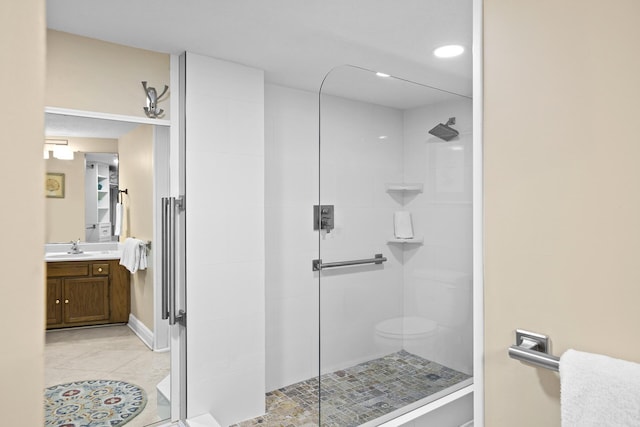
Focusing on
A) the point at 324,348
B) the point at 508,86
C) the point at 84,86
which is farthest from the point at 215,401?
the point at 508,86

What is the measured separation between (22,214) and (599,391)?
101 centimetres

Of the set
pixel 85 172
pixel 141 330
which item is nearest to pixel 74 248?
pixel 85 172

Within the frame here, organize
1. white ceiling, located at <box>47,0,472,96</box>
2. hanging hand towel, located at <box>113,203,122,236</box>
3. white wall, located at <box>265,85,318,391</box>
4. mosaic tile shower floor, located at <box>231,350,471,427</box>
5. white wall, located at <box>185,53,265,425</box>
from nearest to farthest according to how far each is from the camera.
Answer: white ceiling, located at <box>47,0,472,96</box> → mosaic tile shower floor, located at <box>231,350,471,427</box> → hanging hand towel, located at <box>113,203,122,236</box> → white wall, located at <box>185,53,265,425</box> → white wall, located at <box>265,85,318,391</box>

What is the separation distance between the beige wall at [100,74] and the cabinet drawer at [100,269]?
846 mm

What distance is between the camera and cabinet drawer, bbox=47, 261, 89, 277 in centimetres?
197

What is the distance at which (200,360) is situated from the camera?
7.38ft

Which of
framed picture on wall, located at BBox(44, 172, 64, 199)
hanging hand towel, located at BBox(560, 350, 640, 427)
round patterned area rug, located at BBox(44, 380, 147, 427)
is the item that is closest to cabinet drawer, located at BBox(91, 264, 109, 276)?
framed picture on wall, located at BBox(44, 172, 64, 199)

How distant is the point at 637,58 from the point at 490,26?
1.08 feet

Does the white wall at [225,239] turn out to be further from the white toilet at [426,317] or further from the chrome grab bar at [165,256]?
the white toilet at [426,317]

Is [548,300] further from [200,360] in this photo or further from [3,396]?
[200,360]

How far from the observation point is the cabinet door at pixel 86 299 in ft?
6.57

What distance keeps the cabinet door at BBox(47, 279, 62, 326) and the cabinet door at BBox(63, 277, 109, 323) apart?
26mm

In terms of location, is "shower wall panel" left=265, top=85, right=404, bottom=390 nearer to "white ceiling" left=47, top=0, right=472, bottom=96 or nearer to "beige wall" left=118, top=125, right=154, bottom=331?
"white ceiling" left=47, top=0, right=472, bottom=96

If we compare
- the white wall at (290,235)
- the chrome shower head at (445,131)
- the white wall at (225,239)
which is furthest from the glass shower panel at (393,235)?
the white wall at (290,235)
